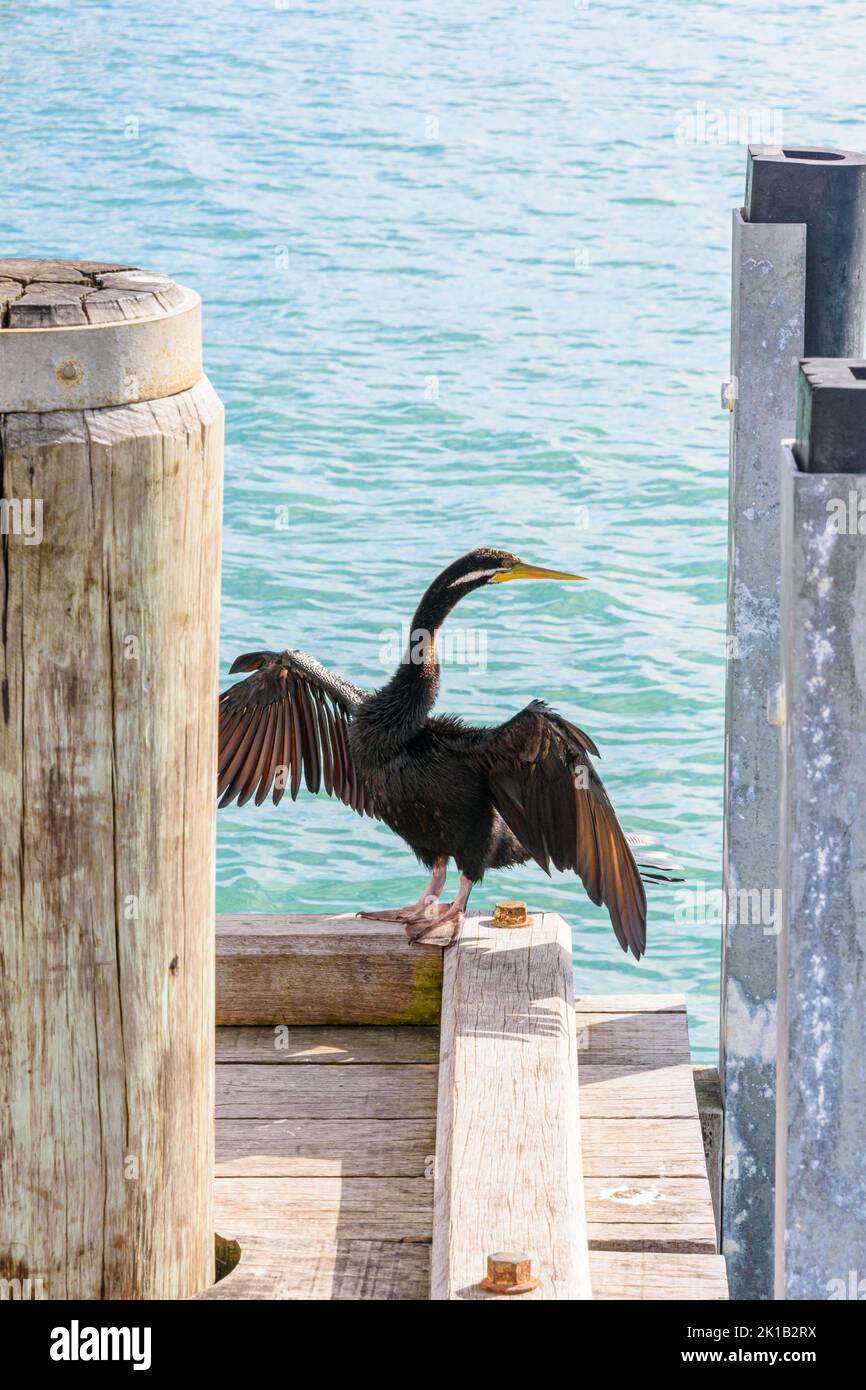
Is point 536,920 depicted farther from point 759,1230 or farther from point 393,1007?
point 759,1230

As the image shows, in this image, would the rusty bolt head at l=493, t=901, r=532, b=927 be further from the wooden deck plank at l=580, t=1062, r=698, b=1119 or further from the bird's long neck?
the bird's long neck

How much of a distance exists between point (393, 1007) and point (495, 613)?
22.5 feet

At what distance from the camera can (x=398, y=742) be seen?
157 inches

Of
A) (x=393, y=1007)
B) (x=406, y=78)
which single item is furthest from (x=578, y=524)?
(x=406, y=78)

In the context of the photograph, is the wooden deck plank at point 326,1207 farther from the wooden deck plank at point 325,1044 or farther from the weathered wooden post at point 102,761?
the weathered wooden post at point 102,761

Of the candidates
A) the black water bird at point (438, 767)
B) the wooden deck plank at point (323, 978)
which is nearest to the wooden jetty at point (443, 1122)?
the wooden deck plank at point (323, 978)

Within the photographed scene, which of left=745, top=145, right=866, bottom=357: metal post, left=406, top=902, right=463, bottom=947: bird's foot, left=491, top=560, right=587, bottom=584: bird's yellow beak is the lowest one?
left=406, top=902, right=463, bottom=947: bird's foot

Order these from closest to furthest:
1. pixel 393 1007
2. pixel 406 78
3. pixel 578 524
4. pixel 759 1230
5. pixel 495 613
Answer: pixel 393 1007, pixel 759 1230, pixel 495 613, pixel 578 524, pixel 406 78

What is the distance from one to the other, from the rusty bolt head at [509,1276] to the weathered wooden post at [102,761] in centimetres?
37

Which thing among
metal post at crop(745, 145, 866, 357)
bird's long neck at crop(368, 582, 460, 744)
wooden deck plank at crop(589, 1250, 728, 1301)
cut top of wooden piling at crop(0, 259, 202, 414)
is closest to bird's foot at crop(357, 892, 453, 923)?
bird's long neck at crop(368, 582, 460, 744)

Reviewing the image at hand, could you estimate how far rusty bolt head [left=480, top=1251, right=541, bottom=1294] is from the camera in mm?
2148

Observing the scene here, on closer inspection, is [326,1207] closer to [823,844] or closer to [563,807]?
[823,844]

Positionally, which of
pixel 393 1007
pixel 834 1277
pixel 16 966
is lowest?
pixel 393 1007

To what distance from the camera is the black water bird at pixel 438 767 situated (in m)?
3.70
